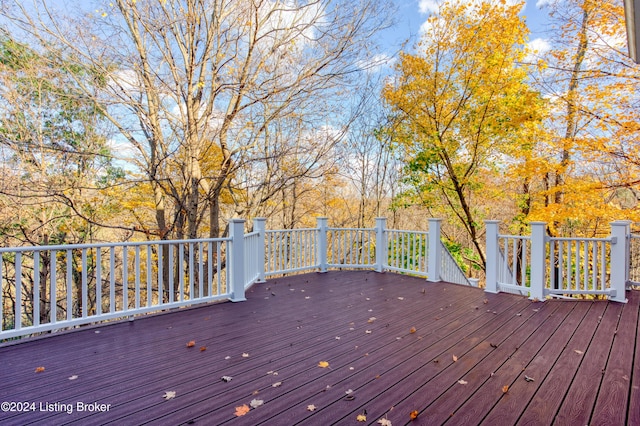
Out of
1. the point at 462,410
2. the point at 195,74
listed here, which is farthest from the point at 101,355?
the point at 195,74

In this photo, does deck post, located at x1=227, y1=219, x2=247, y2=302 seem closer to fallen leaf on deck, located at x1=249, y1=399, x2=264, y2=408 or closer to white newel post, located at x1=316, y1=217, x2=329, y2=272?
white newel post, located at x1=316, y1=217, x2=329, y2=272

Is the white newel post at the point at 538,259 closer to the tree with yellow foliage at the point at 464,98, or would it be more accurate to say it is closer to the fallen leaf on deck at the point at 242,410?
the fallen leaf on deck at the point at 242,410

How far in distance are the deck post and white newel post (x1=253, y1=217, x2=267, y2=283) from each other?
2.85 feet

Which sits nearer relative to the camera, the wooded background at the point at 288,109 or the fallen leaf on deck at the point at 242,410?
the fallen leaf on deck at the point at 242,410

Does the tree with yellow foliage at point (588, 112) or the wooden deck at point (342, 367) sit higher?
the tree with yellow foliage at point (588, 112)

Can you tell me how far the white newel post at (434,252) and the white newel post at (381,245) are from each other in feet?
3.00

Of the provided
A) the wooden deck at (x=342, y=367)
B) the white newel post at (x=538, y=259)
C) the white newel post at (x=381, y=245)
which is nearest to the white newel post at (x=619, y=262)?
the wooden deck at (x=342, y=367)

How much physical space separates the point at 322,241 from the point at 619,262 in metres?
4.40

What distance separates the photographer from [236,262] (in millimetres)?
4246

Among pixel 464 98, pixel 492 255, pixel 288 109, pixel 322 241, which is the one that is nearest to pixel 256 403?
pixel 492 255

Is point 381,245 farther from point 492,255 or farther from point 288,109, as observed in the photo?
point 288,109

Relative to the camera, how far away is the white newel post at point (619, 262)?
13.6 ft

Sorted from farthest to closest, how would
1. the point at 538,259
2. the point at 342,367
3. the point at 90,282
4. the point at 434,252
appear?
the point at 90,282, the point at 434,252, the point at 538,259, the point at 342,367

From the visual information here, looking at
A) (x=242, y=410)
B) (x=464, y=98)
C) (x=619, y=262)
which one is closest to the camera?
(x=242, y=410)
